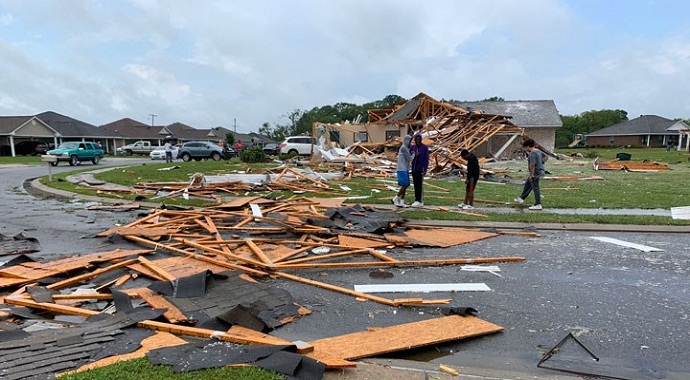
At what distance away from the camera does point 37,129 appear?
53.8 meters

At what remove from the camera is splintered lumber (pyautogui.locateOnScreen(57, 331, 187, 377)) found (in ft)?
10.2

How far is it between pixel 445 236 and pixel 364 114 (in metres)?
79.5

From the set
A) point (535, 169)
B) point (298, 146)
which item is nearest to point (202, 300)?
point (535, 169)

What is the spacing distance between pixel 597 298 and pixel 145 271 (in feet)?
17.1

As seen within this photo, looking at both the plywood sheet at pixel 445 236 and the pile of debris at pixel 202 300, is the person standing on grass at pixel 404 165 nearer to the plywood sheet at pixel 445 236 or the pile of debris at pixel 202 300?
the plywood sheet at pixel 445 236

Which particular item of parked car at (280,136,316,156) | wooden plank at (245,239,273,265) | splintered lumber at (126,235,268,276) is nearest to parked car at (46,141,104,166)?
parked car at (280,136,316,156)

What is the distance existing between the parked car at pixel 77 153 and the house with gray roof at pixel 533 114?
103 ft

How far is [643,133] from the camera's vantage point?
7000cm

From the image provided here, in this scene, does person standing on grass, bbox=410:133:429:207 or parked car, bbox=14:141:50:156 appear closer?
person standing on grass, bbox=410:133:429:207

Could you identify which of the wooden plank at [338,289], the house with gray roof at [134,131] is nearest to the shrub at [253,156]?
the wooden plank at [338,289]

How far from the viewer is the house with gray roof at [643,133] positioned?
68.9m

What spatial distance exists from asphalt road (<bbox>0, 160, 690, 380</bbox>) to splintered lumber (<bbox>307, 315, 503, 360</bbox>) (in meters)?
0.09

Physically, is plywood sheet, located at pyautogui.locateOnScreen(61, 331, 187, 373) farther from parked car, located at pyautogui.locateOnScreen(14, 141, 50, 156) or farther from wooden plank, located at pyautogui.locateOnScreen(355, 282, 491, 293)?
parked car, located at pyautogui.locateOnScreen(14, 141, 50, 156)

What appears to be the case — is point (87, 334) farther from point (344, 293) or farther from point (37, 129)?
point (37, 129)
